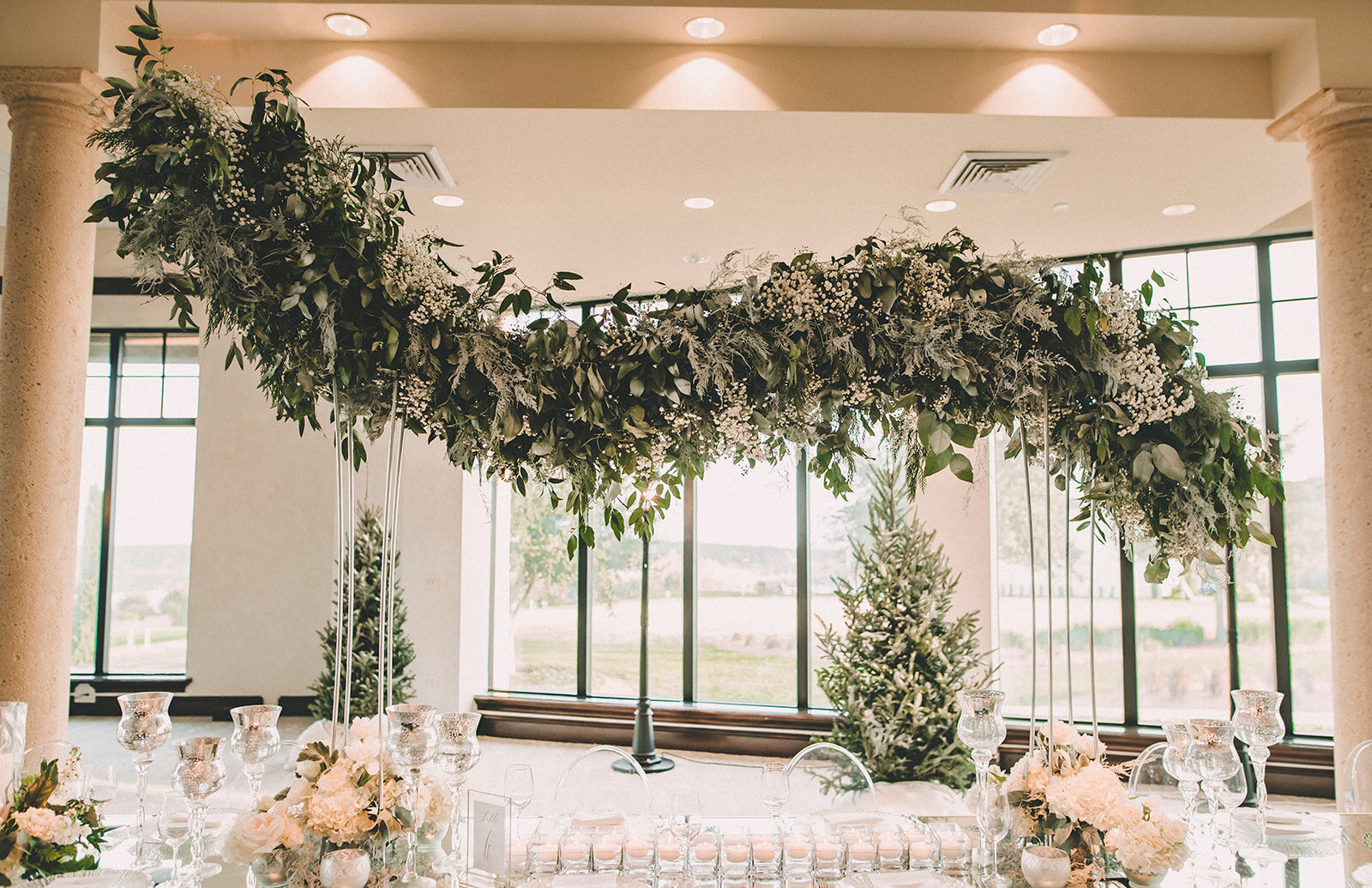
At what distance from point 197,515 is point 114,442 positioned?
3.63ft

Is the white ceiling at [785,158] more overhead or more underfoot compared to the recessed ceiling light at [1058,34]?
more underfoot

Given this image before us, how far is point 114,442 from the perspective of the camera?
7699mm

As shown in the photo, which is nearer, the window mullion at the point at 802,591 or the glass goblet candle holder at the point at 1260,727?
the glass goblet candle holder at the point at 1260,727

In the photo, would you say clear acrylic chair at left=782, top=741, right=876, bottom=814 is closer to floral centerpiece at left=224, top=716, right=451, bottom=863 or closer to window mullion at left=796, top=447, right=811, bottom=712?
floral centerpiece at left=224, top=716, right=451, bottom=863

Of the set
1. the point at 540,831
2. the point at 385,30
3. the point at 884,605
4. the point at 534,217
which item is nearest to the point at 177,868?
the point at 540,831

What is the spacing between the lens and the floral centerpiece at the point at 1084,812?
72.6 inches

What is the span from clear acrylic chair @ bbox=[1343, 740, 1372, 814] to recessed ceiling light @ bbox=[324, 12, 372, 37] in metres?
4.32

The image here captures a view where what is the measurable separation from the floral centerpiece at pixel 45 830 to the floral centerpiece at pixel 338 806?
0.42 m

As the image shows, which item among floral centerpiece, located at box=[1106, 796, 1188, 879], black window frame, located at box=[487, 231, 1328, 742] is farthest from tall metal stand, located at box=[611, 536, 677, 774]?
floral centerpiece, located at box=[1106, 796, 1188, 879]

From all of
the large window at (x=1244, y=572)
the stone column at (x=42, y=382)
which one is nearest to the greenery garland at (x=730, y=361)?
the stone column at (x=42, y=382)

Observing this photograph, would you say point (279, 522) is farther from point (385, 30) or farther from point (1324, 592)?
point (1324, 592)

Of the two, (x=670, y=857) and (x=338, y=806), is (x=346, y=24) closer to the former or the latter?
(x=338, y=806)

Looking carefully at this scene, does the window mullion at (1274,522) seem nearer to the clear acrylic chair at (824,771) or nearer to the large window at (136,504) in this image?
the clear acrylic chair at (824,771)

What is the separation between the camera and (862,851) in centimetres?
202
